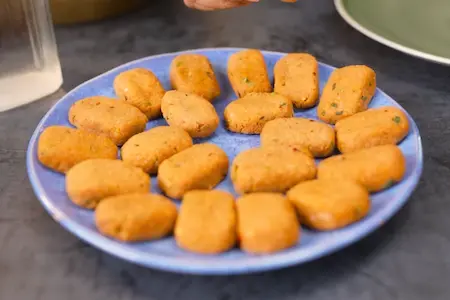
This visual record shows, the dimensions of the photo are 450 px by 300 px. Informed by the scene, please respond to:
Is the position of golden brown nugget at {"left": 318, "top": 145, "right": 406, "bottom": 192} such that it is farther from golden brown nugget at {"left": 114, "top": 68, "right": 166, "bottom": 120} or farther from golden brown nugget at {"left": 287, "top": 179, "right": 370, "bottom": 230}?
golden brown nugget at {"left": 114, "top": 68, "right": 166, "bottom": 120}

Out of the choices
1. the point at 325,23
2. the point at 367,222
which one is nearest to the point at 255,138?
the point at 367,222

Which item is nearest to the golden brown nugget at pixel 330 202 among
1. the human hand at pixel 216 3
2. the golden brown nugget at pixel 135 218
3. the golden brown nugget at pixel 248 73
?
the golden brown nugget at pixel 135 218

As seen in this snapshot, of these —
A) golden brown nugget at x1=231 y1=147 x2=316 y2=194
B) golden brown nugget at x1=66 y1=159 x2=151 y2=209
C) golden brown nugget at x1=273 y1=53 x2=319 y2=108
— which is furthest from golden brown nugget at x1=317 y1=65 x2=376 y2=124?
golden brown nugget at x1=66 y1=159 x2=151 y2=209

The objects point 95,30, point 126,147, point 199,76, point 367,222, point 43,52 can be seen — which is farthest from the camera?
Result: point 95,30

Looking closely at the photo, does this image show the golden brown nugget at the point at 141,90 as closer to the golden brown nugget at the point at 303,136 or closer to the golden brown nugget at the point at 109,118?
the golden brown nugget at the point at 109,118

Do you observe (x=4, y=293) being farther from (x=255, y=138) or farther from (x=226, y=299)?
(x=255, y=138)
